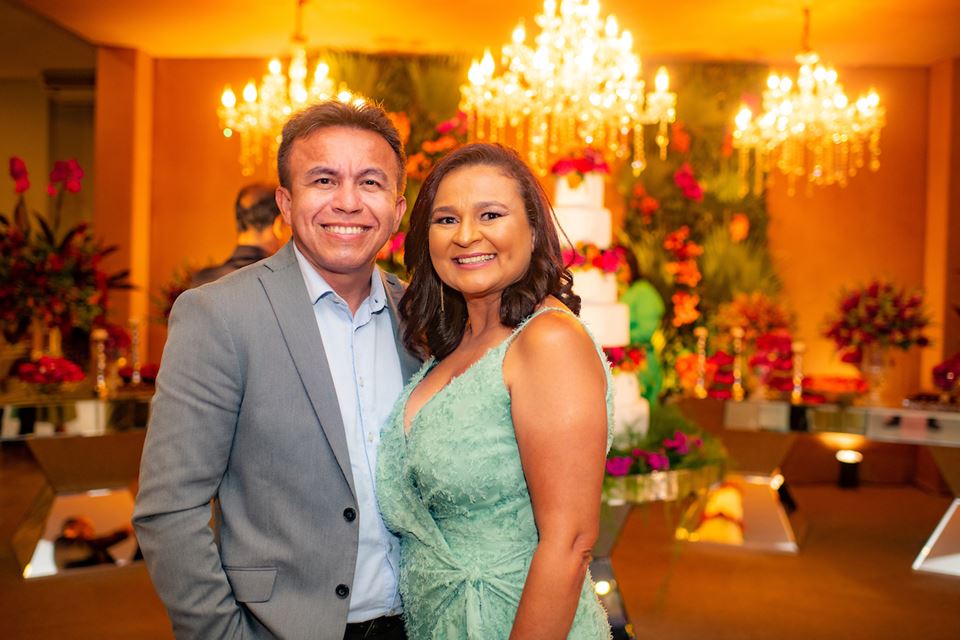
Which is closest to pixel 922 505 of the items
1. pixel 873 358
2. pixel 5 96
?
pixel 873 358

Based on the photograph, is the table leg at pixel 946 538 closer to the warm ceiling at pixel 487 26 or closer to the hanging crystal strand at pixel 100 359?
the warm ceiling at pixel 487 26

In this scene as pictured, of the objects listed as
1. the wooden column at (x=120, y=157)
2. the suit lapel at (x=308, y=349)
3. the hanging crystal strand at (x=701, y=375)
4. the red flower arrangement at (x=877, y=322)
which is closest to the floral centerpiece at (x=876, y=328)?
the red flower arrangement at (x=877, y=322)

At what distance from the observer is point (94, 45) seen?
8.45 m

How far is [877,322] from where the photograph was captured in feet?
19.7

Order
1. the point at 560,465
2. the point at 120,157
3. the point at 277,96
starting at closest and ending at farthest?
the point at 560,465
the point at 277,96
the point at 120,157

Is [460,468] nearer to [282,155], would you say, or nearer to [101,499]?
[282,155]

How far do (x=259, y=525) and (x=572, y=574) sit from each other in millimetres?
601

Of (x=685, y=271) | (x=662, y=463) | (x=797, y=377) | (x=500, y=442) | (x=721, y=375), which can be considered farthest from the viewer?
(x=685, y=271)

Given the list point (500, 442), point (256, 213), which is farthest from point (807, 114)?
point (500, 442)

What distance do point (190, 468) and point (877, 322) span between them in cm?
515

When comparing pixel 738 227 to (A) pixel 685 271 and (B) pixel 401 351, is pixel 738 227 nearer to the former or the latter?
(A) pixel 685 271

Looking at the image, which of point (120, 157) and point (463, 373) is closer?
point (463, 373)

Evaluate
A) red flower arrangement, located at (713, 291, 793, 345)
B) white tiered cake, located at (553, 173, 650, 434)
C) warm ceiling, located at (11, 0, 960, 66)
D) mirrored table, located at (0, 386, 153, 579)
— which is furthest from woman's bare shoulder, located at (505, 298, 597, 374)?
red flower arrangement, located at (713, 291, 793, 345)

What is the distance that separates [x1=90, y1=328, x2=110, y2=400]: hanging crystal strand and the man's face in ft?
12.2
